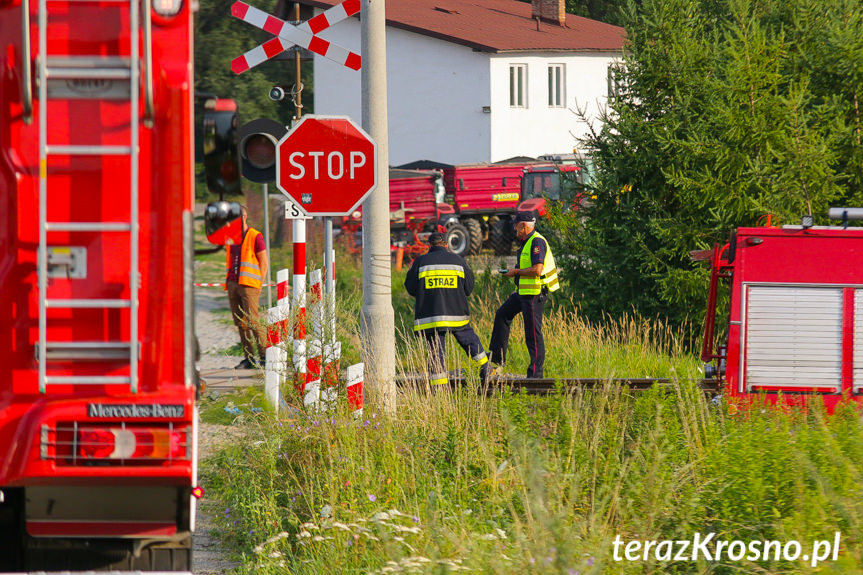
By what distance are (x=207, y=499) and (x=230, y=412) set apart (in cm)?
239

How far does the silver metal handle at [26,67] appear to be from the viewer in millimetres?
4348

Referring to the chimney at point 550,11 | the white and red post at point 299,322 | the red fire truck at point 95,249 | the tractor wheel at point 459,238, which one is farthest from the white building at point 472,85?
the red fire truck at point 95,249

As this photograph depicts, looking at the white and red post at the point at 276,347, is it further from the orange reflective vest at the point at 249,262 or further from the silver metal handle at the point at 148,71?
the silver metal handle at the point at 148,71

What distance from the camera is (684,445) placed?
679 centimetres

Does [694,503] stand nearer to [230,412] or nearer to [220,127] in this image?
[220,127]

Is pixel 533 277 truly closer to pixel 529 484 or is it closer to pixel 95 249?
pixel 529 484

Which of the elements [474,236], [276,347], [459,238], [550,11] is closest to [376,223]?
[276,347]

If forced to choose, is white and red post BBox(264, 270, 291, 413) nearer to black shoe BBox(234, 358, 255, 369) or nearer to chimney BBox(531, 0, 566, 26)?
black shoe BBox(234, 358, 255, 369)

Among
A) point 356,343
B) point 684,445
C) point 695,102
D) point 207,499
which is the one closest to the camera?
point 684,445

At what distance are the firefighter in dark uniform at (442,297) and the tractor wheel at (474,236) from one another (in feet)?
67.0

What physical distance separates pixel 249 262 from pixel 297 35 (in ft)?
14.6

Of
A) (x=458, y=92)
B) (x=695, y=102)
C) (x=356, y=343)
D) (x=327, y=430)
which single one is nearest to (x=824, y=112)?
(x=695, y=102)

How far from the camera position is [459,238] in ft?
105

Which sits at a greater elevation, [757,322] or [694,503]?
[757,322]
